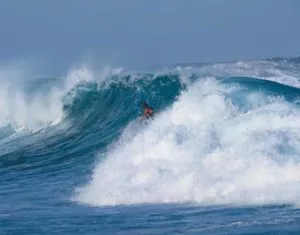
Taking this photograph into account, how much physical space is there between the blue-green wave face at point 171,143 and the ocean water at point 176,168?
0.03 meters

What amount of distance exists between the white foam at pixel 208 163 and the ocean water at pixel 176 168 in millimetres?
21

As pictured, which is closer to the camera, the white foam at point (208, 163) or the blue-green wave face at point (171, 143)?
the white foam at point (208, 163)

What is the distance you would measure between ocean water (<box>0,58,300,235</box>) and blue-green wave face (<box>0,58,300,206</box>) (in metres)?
0.03

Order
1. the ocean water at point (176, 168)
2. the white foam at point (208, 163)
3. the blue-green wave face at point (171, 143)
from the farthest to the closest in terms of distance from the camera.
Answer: the blue-green wave face at point (171, 143) → the white foam at point (208, 163) → the ocean water at point (176, 168)

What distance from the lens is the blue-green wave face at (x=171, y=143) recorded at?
545 inches

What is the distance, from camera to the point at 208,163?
14641 mm

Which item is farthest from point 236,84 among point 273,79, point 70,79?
point 70,79

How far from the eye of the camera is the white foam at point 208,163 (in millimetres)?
13453

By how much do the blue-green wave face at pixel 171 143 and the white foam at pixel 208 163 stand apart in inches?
0.8

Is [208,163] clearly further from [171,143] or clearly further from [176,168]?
[171,143]

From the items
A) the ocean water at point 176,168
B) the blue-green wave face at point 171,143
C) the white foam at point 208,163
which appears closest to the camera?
the ocean water at point 176,168

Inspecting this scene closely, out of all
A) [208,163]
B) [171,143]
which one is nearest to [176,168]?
[208,163]

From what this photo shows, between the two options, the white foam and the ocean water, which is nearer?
the ocean water

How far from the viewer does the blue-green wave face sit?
13.8 metres
